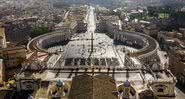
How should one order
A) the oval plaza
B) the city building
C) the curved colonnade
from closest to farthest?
the oval plaza
the city building
the curved colonnade

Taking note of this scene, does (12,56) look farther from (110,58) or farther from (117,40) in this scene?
(117,40)

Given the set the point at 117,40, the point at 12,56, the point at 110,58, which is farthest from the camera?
the point at 117,40

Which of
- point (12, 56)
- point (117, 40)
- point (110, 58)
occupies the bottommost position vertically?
point (117, 40)

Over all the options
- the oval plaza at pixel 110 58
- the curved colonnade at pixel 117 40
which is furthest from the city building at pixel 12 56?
the curved colonnade at pixel 117 40

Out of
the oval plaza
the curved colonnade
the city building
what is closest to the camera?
the oval plaza

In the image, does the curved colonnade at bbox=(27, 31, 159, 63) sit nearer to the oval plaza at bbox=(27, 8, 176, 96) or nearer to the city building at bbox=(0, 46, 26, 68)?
the oval plaza at bbox=(27, 8, 176, 96)

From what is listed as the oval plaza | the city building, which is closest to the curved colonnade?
the oval plaza

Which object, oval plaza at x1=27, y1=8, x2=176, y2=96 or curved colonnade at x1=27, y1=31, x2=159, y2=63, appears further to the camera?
curved colonnade at x1=27, y1=31, x2=159, y2=63

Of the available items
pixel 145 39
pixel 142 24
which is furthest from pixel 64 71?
pixel 142 24

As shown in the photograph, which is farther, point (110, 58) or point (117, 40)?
point (117, 40)

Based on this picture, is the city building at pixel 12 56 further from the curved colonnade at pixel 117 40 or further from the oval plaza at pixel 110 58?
the curved colonnade at pixel 117 40

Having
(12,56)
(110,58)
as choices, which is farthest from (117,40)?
(12,56)

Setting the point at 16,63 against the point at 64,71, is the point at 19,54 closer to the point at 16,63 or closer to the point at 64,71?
the point at 16,63
